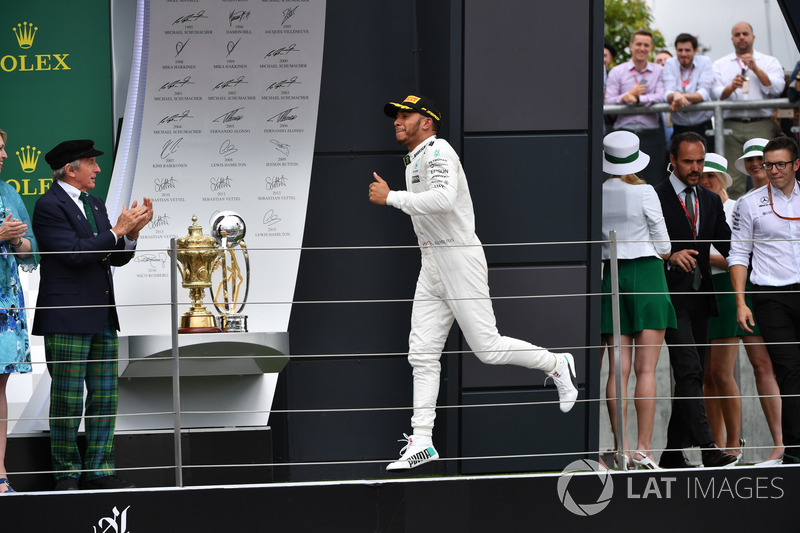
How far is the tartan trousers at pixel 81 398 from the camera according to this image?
16.7ft

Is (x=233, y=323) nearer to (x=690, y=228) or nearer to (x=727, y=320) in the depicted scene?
(x=690, y=228)

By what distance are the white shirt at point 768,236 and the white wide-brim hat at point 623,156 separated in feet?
1.69

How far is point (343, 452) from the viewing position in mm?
6363

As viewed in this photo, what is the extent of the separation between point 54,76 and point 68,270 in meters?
1.75

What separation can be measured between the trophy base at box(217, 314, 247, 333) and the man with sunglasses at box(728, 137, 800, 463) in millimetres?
2316

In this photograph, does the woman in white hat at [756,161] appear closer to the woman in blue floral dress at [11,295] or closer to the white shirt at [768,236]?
the white shirt at [768,236]

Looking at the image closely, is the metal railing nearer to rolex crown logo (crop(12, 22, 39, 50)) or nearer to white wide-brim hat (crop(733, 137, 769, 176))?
white wide-brim hat (crop(733, 137, 769, 176))

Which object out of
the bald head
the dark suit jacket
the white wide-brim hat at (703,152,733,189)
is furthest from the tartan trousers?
the bald head

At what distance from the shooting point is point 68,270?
16.6 feet

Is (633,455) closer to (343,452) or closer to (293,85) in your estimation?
(343,452)
